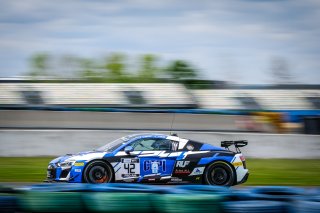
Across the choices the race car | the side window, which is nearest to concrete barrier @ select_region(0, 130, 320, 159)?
the race car

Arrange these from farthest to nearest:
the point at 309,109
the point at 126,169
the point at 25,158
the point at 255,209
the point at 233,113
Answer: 1. the point at 309,109
2. the point at 233,113
3. the point at 25,158
4. the point at 126,169
5. the point at 255,209

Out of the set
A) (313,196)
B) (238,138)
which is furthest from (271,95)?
(313,196)

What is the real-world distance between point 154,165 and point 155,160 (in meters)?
0.11

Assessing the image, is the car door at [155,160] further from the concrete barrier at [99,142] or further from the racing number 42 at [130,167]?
the concrete barrier at [99,142]

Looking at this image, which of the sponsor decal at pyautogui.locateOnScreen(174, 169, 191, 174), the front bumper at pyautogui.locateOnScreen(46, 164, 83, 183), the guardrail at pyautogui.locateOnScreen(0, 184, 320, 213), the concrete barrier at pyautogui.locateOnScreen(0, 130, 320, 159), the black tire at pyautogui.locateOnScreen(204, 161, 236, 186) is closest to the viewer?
the guardrail at pyautogui.locateOnScreen(0, 184, 320, 213)

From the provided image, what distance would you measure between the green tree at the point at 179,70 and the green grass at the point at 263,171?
170ft

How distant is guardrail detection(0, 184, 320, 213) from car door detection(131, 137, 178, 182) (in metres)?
3.68

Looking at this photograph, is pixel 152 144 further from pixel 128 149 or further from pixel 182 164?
pixel 182 164

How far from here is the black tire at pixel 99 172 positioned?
492 inches

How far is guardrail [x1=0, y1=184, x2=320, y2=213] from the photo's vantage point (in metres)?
8.18

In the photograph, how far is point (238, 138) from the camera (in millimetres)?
20578

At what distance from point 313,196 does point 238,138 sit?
1207 cm

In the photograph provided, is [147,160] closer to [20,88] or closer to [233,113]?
[233,113]

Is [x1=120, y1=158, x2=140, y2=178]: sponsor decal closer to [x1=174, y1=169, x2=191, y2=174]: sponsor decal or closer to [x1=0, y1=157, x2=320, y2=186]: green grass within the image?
[x1=174, y1=169, x2=191, y2=174]: sponsor decal
